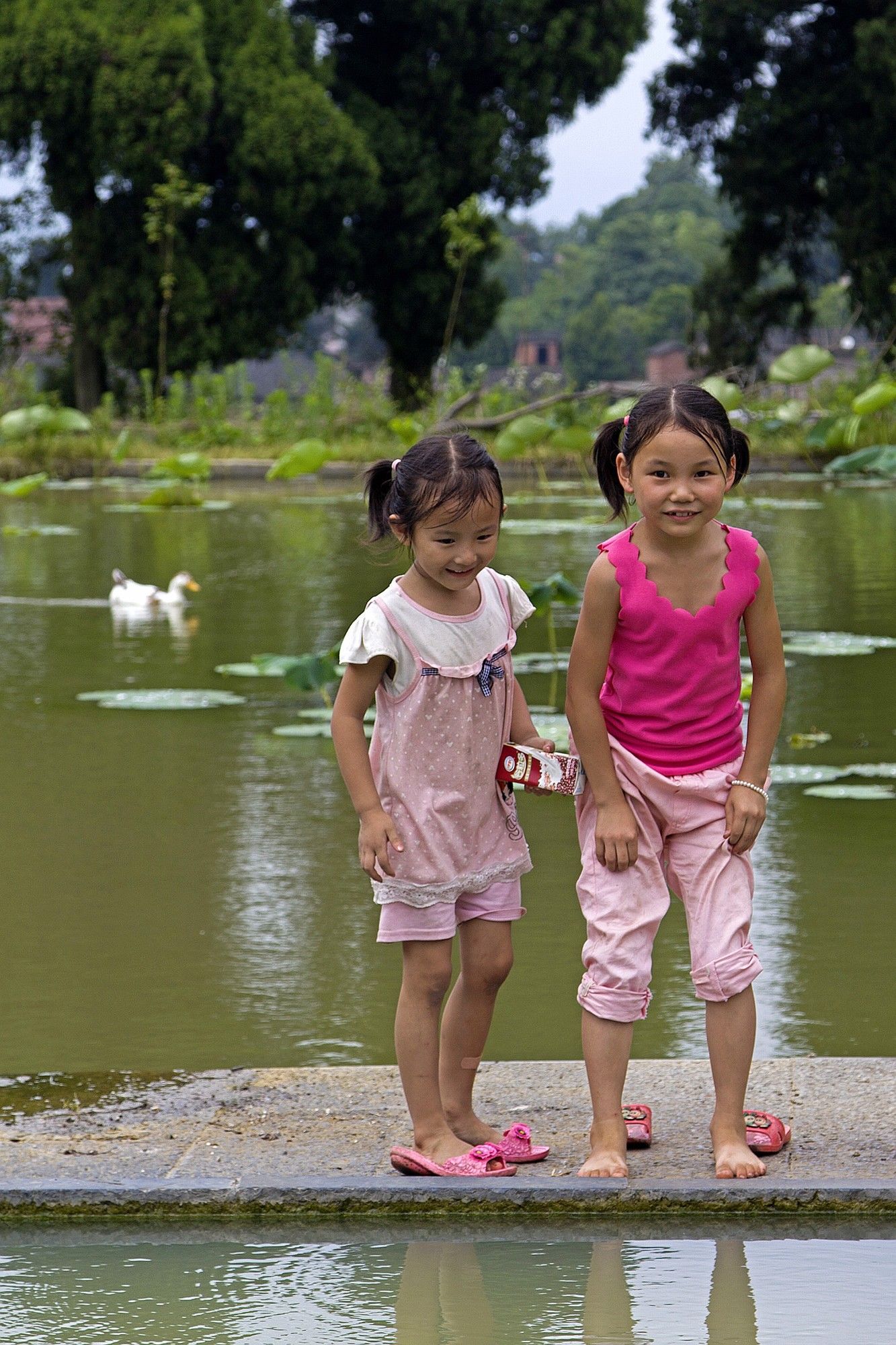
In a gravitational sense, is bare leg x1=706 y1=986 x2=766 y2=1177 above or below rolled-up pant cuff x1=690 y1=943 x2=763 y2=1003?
below

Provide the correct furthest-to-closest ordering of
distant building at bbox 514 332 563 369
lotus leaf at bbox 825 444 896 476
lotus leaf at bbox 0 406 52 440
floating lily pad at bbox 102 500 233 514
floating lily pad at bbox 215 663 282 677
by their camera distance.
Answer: distant building at bbox 514 332 563 369
floating lily pad at bbox 102 500 233 514
lotus leaf at bbox 0 406 52 440
lotus leaf at bbox 825 444 896 476
floating lily pad at bbox 215 663 282 677

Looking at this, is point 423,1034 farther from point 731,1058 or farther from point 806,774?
point 806,774

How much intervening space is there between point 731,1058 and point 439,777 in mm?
524

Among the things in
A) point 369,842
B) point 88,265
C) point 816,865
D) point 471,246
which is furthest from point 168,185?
point 369,842

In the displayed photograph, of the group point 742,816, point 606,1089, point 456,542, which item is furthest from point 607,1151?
point 456,542

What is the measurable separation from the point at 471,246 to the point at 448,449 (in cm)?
2138

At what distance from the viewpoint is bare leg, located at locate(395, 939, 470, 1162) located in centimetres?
238

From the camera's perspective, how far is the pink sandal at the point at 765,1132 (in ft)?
7.70

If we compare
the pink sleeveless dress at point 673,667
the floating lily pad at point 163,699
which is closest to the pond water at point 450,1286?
the pink sleeveless dress at point 673,667

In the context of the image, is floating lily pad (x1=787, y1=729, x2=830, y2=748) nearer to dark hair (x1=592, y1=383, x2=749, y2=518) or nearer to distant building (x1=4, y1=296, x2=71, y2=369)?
dark hair (x1=592, y1=383, x2=749, y2=518)

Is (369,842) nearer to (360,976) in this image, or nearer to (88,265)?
(360,976)

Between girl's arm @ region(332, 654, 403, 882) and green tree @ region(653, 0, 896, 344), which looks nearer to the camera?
girl's arm @ region(332, 654, 403, 882)


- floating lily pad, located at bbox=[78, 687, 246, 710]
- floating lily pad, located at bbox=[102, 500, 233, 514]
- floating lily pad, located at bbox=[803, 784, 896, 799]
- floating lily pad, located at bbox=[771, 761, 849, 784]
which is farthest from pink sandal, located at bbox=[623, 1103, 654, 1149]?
floating lily pad, located at bbox=[102, 500, 233, 514]

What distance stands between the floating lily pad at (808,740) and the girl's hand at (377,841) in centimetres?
300
